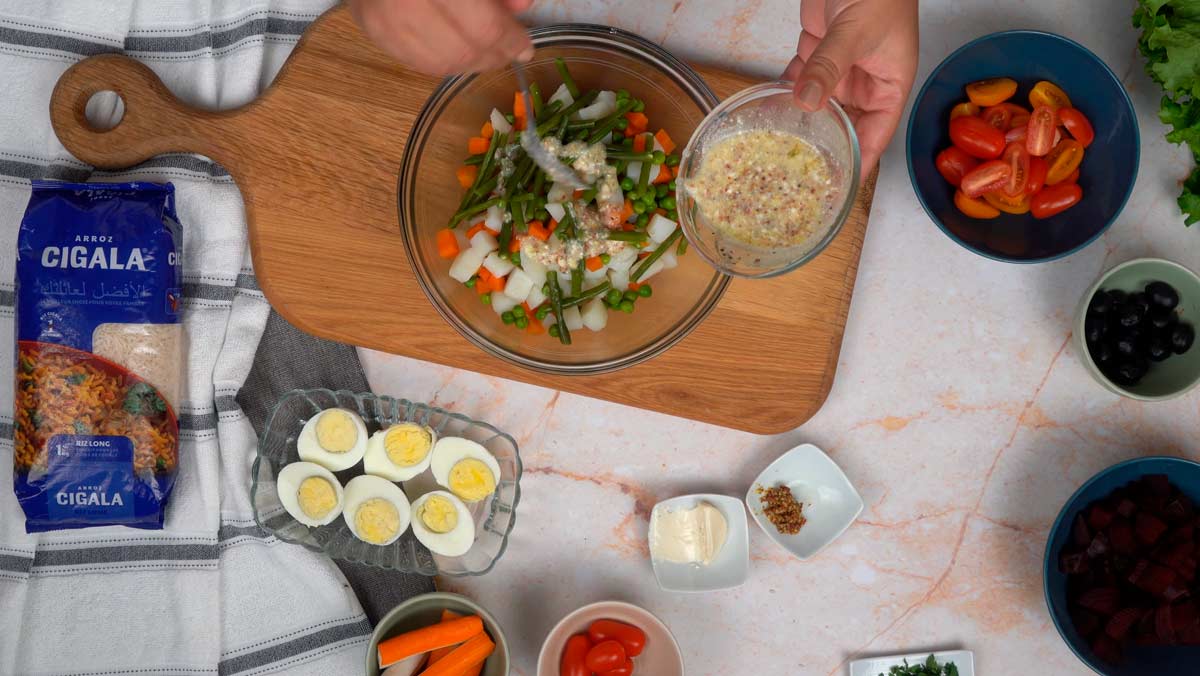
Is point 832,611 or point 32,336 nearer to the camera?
point 32,336

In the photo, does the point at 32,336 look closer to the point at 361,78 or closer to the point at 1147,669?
the point at 361,78

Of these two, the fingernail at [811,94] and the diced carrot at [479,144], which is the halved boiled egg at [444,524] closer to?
the diced carrot at [479,144]

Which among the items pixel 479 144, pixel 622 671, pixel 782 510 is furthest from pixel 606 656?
pixel 479 144

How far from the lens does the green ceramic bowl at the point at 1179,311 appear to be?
2176 mm

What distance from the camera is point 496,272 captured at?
2102 mm

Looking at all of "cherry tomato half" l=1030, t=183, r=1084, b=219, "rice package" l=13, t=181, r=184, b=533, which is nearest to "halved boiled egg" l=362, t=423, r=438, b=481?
"rice package" l=13, t=181, r=184, b=533

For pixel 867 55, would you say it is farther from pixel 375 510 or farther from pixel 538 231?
pixel 375 510

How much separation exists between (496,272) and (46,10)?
1.33 metres

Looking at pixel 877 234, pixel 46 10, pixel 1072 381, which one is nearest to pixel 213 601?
pixel 46 10

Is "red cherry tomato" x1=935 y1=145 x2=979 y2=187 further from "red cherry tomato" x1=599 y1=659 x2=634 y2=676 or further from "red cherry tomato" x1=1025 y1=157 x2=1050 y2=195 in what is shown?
"red cherry tomato" x1=599 y1=659 x2=634 y2=676

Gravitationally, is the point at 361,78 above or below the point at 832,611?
above

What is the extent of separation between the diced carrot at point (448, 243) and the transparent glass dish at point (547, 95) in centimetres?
3

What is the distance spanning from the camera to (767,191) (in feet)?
6.38

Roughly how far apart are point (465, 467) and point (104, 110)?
4.13 feet
